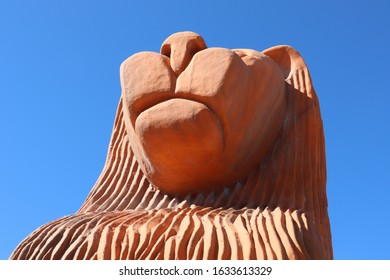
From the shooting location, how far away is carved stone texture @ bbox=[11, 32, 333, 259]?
2.68m

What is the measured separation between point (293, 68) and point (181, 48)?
0.95 metres

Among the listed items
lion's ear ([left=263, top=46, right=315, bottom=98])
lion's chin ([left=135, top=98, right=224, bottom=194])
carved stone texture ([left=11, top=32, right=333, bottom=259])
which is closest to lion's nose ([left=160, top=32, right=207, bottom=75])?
carved stone texture ([left=11, top=32, right=333, bottom=259])

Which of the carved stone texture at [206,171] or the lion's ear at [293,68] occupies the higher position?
the lion's ear at [293,68]

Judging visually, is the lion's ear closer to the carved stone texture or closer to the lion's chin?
the carved stone texture

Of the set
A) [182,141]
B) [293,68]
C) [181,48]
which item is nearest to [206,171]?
[182,141]

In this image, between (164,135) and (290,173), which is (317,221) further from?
(164,135)

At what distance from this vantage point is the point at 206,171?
3.28 metres

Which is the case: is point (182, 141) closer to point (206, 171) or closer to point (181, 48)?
point (206, 171)

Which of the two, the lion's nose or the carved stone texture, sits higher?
the lion's nose

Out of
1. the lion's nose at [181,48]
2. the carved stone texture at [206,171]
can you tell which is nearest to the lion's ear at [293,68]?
the carved stone texture at [206,171]

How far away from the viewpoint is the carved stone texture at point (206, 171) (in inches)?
105

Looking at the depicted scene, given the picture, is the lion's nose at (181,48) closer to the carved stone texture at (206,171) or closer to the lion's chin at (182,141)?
the carved stone texture at (206,171)

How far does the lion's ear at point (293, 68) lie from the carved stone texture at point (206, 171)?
1 centimetres
